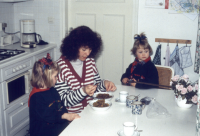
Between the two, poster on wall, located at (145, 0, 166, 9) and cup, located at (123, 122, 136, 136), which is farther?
poster on wall, located at (145, 0, 166, 9)

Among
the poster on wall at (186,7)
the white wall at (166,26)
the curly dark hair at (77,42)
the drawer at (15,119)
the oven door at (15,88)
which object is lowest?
the drawer at (15,119)

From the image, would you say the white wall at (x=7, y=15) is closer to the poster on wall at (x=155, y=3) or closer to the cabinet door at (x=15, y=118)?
the cabinet door at (x=15, y=118)

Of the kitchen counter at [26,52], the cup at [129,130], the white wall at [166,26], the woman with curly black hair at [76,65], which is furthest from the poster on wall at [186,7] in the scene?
the cup at [129,130]

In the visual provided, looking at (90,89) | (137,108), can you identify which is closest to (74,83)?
(90,89)

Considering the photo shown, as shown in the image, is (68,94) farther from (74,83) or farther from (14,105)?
(14,105)

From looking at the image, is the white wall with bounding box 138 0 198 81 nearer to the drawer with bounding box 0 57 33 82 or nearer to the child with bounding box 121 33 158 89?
the child with bounding box 121 33 158 89

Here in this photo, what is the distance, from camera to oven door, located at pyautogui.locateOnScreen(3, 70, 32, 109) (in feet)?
8.39

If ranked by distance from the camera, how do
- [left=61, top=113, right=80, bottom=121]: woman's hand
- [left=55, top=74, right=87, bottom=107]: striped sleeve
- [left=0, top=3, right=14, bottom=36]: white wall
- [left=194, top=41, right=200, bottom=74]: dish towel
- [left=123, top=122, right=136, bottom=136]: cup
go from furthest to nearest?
[left=0, top=3, right=14, bottom=36]: white wall
[left=194, top=41, right=200, bottom=74]: dish towel
[left=55, top=74, right=87, bottom=107]: striped sleeve
[left=61, top=113, right=80, bottom=121]: woman's hand
[left=123, top=122, right=136, bottom=136]: cup

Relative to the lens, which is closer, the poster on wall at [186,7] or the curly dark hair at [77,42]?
the curly dark hair at [77,42]

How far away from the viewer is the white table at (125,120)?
1501 millimetres

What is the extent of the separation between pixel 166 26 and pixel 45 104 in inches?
79.0

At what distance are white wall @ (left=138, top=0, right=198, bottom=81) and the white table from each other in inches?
59.5

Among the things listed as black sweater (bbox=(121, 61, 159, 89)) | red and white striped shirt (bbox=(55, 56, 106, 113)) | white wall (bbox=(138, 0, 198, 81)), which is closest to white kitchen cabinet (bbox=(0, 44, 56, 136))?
red and white striped shirt (bbox=(55, 56, 106, 113))

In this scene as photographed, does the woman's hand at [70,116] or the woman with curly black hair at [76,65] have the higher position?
the woman with curly black hair at [76,65]
